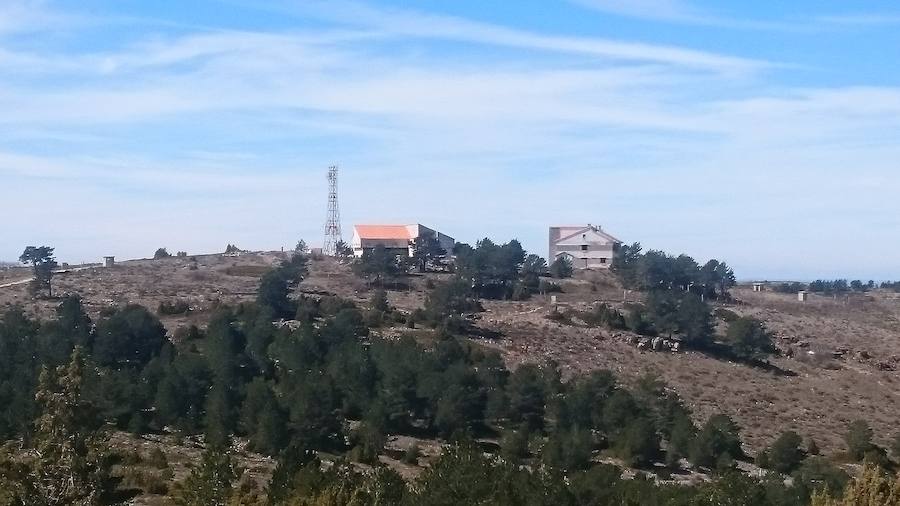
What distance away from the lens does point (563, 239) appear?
108 meters

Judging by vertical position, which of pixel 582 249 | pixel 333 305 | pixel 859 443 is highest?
pixel 582 249

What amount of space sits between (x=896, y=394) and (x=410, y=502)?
4740 cm

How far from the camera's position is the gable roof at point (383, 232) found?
101 metres

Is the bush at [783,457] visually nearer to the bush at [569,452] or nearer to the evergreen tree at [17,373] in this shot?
the bush at [569,452]

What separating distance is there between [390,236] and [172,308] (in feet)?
108

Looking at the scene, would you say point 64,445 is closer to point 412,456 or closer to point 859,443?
point 412,456

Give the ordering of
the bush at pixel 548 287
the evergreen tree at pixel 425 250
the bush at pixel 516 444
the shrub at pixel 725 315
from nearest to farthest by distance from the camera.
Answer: the bush at pixel 516 444 < the shrub at pixel 725 315 < the bush at pixel 548 287 < the evergreen tree at pixel 425 250

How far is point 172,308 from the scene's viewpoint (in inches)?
2810

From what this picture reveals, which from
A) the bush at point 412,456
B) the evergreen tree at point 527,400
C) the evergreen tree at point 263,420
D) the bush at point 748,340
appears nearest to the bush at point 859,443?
the evergreen tree at point 527,400

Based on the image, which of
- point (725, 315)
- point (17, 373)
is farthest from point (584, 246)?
point (17, 373)

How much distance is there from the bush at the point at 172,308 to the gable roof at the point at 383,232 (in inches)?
1199

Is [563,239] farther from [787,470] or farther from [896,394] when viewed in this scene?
[787,470]

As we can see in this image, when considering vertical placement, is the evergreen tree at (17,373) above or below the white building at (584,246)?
below

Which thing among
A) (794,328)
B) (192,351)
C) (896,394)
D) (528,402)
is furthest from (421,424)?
(794,328)
